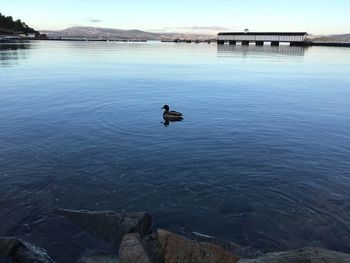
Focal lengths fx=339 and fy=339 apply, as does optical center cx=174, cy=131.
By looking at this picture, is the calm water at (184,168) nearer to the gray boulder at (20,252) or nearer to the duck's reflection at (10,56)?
the gray boulder at (20,252)

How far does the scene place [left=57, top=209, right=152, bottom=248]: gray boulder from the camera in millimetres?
12492

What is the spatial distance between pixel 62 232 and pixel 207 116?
22.2 metres

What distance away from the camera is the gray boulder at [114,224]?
1249 cm

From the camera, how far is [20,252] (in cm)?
1127

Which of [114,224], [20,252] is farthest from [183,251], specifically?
[20,252]

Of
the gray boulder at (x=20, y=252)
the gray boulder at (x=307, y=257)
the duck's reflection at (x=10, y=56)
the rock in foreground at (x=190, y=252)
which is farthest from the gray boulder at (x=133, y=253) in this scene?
the duck's reflection at (x=10, y=56)

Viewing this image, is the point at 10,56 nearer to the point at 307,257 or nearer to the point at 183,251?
the point at 183,251

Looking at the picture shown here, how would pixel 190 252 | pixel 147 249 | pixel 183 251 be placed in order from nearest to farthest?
pixel 190 252, pixel 183 251, pixel 147 249

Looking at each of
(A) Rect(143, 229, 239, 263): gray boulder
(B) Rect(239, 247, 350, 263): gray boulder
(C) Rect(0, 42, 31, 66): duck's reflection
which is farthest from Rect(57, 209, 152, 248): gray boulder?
(C) Rect(0, 42, 31, 66): duck's reflection

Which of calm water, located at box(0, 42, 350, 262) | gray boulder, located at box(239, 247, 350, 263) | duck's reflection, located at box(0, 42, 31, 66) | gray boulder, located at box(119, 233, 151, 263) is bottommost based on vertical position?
calm water, located at box(0, 42, 350, 262)

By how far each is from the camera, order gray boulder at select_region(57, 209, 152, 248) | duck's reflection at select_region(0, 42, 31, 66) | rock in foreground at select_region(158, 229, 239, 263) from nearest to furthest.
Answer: rock in foreground at select_region(158, 229, 239, 263) < gray boulder at select_region(57, 209, 152, 248) < duck's reflection at select_region(0, 42, 31, 66)

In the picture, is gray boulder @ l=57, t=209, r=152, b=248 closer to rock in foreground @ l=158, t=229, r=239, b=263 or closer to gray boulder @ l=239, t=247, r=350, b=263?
rock in foreground @ l=158, t=229, r=239, b=263

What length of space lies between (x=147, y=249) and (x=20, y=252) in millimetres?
4454

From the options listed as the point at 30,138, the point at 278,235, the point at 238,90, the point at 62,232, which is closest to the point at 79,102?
the point at 30,138
